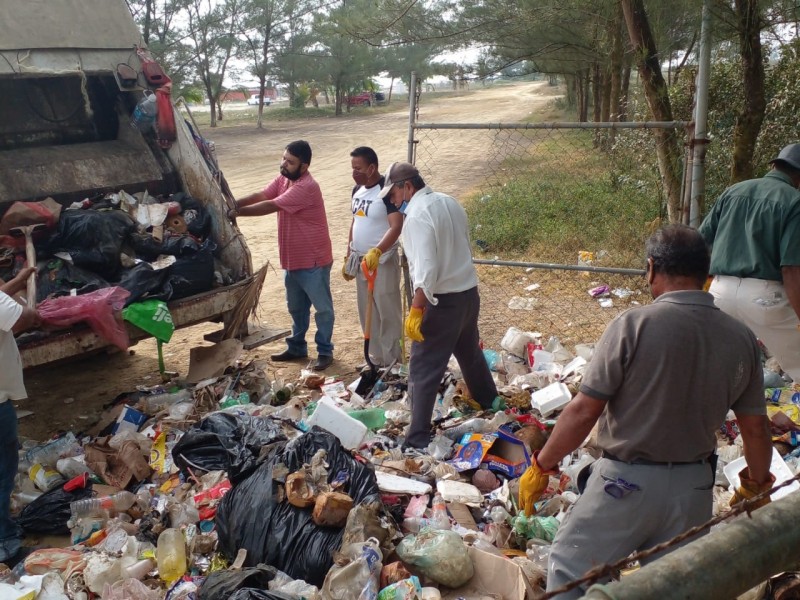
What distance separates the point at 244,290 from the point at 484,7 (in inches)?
260

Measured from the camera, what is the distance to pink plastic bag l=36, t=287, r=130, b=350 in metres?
4.18

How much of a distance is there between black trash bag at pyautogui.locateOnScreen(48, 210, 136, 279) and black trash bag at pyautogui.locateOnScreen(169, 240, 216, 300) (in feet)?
1.22

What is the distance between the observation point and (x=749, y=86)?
507 centimetres

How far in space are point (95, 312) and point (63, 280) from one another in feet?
1.52

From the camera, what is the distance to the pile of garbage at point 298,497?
2834 mm

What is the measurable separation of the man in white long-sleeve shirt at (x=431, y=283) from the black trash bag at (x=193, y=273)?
1507 mm

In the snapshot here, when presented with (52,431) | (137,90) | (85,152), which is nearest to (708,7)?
(137,90)

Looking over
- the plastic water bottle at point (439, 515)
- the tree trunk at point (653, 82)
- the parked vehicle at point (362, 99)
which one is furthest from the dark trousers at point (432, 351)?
the parked vehicle at point (362, 99)

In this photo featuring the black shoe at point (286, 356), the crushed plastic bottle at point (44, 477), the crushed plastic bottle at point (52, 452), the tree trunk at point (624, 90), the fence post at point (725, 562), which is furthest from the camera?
the tree trunk at point (624, 90)

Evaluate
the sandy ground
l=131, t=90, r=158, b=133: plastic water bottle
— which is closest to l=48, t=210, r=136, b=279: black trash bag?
l=131, t=90, r=158, b=133: plastic water bottle

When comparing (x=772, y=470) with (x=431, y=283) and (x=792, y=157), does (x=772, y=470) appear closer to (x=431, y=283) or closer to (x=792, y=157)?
(x=792, y=157)

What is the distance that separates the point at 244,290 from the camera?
4.99 metres

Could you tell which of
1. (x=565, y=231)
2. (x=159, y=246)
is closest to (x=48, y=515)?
(x=159, y=246)

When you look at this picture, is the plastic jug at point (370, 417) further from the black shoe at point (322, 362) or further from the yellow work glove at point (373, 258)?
the black shoe at point (322, 362)
